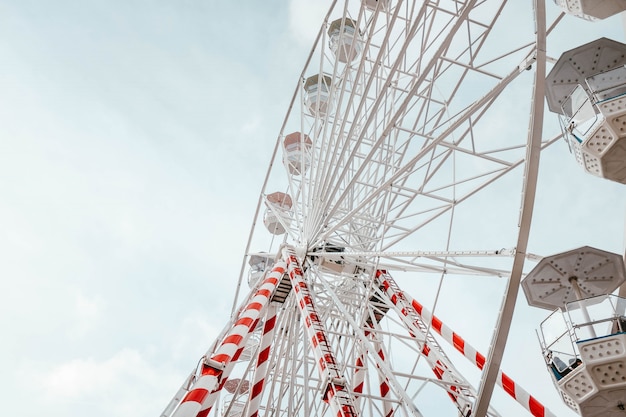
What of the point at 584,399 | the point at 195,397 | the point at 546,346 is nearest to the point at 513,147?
the point at 546,346

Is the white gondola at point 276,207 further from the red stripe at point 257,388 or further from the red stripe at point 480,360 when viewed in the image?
the red stripe at point 480,360

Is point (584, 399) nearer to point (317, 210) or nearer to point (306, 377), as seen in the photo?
point (306, 377)

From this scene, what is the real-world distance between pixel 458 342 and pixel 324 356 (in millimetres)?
3167

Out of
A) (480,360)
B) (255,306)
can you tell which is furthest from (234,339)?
(480,360)

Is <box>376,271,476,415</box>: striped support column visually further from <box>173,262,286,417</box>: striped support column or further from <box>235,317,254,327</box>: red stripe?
<box>235,317,254,327</box>: red stripe

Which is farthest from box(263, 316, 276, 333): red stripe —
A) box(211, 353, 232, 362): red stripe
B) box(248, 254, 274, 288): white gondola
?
box(248, 254, 274, 288): white gondola

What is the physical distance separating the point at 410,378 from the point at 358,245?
454 cm

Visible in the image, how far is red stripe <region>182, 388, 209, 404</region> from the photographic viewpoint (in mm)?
7961

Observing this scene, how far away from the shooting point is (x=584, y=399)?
568 cm

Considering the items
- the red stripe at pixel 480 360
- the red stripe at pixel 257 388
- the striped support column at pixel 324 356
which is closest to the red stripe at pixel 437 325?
the red stripe at pixel 480 360

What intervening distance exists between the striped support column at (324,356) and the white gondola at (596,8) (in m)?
5.71

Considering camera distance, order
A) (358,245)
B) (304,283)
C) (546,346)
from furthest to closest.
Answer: (358,245) → (304,283) → (546,346)

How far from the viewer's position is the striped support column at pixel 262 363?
11477 millimetres

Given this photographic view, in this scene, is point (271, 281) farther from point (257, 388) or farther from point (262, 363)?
point (257, 388)
